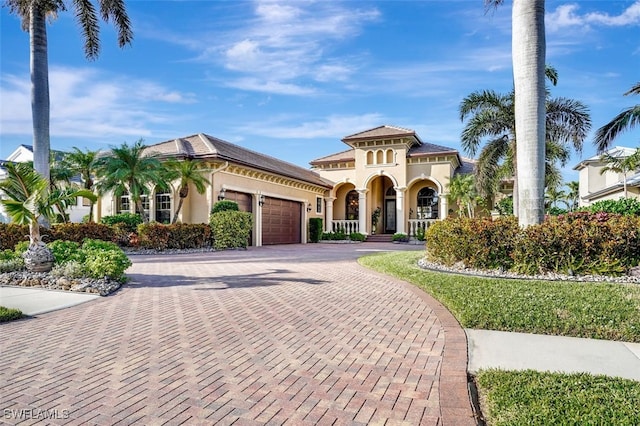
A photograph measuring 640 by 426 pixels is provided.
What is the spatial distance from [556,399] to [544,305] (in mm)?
3127

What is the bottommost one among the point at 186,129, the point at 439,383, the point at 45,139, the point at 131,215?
the point at 439,383

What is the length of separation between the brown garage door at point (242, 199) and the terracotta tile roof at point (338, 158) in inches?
380

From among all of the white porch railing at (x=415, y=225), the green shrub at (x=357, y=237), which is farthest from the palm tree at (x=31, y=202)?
the white porch railing at (x=415, y=225)

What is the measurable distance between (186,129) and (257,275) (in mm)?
16262

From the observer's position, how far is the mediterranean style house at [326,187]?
769 inches

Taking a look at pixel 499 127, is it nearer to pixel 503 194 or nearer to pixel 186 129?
pixel 503 194

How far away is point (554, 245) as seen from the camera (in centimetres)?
874

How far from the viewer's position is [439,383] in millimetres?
3414

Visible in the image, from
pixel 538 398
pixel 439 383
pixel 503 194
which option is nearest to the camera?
pixel 538 398

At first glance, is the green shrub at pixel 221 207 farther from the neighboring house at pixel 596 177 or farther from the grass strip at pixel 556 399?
the neighboring house at pixel 596 177

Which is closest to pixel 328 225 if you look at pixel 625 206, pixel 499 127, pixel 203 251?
pixel 203 251

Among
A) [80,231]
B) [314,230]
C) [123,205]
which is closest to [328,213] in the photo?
[314,230]

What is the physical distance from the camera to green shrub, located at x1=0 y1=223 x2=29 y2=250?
13.9m

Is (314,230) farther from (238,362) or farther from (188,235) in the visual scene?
(238,362)
